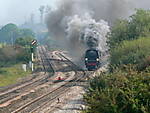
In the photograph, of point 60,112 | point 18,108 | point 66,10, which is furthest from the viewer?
point 66,10

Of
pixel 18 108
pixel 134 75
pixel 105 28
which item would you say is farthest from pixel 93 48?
pixel 134 75

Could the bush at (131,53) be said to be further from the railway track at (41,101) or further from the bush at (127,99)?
the bush at (127,99)

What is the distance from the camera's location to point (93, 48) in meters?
43.6

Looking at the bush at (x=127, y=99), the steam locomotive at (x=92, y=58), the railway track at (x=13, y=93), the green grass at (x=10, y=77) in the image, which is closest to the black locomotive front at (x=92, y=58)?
the steam locomotive at (x=92, y=58)

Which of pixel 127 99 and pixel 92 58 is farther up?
pixel 92 58

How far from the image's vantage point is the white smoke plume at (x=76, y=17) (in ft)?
194

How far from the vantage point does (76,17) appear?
6519 cm

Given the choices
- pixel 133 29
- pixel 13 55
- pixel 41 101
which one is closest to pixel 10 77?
pixel 133 29

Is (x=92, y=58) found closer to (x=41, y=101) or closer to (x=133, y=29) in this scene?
(x=133, y=29)

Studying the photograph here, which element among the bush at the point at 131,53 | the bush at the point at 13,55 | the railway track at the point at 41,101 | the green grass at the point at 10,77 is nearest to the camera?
the railway track at the point at 41,101

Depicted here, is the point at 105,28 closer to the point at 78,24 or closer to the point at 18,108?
the point at 78,24

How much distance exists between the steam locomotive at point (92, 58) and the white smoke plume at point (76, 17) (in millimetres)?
13092

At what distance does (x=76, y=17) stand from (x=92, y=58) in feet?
78.9

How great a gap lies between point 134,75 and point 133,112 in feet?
11.0
